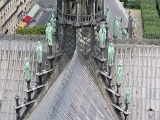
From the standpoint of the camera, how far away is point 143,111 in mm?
43875

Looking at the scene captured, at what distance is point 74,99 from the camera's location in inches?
1453

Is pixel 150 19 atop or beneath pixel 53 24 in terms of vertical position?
atop

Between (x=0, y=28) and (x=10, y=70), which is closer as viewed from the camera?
(x=10, y=70)

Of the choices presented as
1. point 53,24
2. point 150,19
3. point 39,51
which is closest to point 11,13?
point 150,19

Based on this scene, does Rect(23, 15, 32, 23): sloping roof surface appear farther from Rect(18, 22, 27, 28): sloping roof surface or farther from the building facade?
Rect(18, 22, 27, 28): sloping roof surface

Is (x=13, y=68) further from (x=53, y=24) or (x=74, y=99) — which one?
(x=74, y=99)

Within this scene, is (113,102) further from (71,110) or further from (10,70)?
(10,70)

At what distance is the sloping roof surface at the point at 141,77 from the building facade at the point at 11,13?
66.0 m

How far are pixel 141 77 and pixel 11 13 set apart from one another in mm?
74699

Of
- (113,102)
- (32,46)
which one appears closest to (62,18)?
(32,46)

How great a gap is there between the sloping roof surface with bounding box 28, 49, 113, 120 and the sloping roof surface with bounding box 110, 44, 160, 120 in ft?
13.0

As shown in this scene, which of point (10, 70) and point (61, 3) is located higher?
point (61, 3)

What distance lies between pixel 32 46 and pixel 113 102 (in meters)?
11.2

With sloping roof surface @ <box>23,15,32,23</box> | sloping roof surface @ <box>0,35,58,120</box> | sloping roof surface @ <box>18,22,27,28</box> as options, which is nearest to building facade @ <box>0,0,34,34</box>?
sloping roof surface @ <box>18,22,27,28</box>
